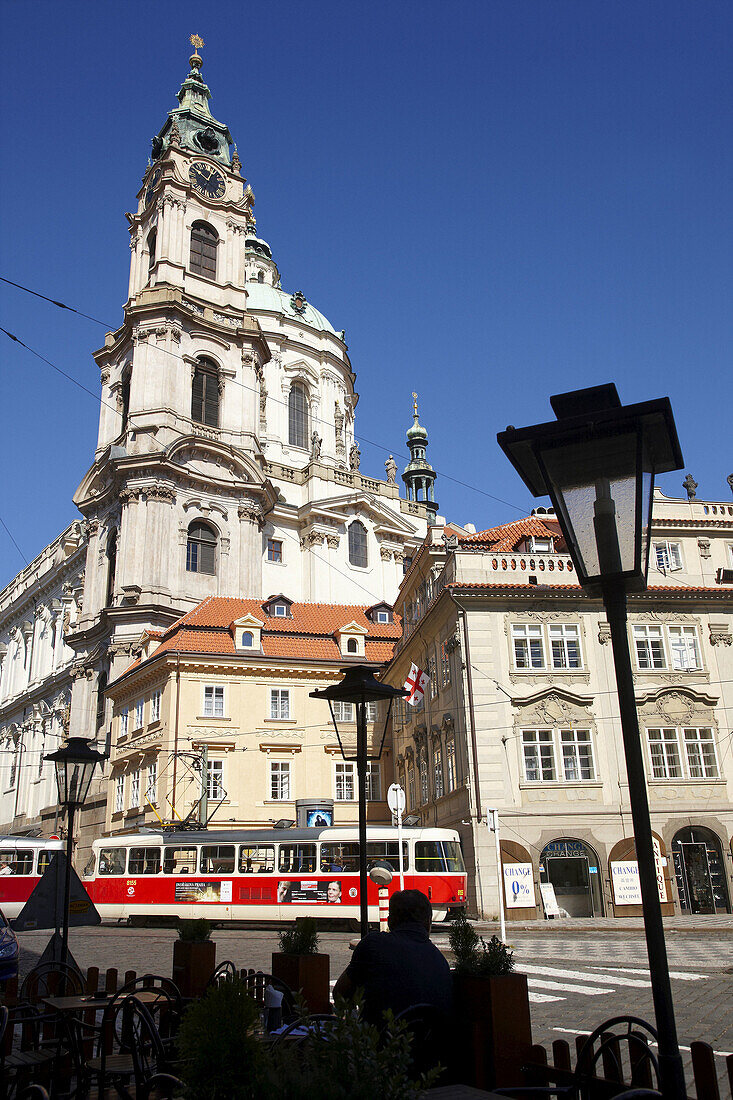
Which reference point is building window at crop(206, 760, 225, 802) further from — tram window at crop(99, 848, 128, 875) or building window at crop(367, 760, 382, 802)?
building window at crop(367, 760, 382, 802)

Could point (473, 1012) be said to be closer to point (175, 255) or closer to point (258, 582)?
point (258, 582)

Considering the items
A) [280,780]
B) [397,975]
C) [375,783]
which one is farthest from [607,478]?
[375,783]

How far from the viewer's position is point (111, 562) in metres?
54.5

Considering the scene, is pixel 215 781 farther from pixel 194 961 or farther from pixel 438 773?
pixel 194 961

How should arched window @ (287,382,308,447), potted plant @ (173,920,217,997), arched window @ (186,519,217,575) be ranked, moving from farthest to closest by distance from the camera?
arched window @ (287,382,308,447)
arched window @ (186,519,217,575)
potted plant @ (173,920,217,997)

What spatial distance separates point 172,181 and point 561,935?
181 feet

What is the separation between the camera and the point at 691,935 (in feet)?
72.0

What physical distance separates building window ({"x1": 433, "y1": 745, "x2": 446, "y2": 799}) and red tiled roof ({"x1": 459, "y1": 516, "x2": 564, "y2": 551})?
742 cm

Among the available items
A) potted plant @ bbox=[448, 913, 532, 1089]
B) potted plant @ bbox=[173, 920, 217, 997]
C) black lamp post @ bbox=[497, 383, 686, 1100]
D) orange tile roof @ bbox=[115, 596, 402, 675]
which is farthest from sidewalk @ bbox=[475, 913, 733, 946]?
black lamp post @ bbox=[497, 383, 686, 1100]

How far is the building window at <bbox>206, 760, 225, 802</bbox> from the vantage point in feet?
126

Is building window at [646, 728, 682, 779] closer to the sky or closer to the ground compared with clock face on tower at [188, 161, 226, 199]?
closer to the ground

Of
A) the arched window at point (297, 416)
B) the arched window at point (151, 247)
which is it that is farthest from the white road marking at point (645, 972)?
the arched window at point (297, 416)

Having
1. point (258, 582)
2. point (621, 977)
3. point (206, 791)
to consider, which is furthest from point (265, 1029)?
point (258, 582)

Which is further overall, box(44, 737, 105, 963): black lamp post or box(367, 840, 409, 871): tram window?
box(367, 840, 409, 871): tram window
